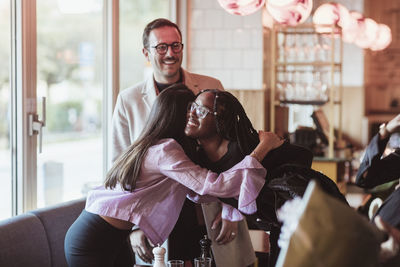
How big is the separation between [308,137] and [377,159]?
10.9ft

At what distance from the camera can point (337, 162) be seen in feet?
17.9

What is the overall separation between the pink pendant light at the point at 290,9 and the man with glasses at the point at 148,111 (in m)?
1.02

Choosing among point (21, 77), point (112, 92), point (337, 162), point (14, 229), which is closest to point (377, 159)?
point (14, 229)

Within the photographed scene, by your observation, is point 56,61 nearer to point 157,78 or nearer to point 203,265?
point 157,78

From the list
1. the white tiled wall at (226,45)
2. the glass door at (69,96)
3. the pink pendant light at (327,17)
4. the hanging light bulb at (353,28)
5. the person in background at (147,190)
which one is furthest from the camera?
the hanging light bulb at (353,28)

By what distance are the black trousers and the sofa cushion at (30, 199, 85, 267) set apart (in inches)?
13.8

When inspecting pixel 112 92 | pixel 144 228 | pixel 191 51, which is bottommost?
pixel 144 228

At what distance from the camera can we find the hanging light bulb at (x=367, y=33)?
296 inches

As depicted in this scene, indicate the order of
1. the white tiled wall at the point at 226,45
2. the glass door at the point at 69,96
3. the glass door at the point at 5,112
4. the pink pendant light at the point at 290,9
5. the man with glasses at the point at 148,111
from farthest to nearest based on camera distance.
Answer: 1. the white tiled wall at the point at 226,45
2. the pink pendant light at the point at 290,9
3. the glass door at the point at 69,96
4. the glass door at the point at 5,112
5. the man with glasses at the point at 148,111

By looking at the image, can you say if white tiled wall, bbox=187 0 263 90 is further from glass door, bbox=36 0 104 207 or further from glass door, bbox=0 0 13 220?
glass door, bbox=0 0 13 220

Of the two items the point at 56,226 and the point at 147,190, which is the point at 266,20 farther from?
the point at 147,190

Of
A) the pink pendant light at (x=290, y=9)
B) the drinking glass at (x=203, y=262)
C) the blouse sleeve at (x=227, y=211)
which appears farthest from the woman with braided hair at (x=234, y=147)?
the pink pendant light at (x=290, y=9)

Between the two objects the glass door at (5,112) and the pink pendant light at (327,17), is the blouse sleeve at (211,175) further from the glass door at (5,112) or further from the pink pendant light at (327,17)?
the pink pendant light at (327,17)

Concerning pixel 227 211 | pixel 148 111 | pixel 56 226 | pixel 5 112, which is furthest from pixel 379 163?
pixel 5 112
